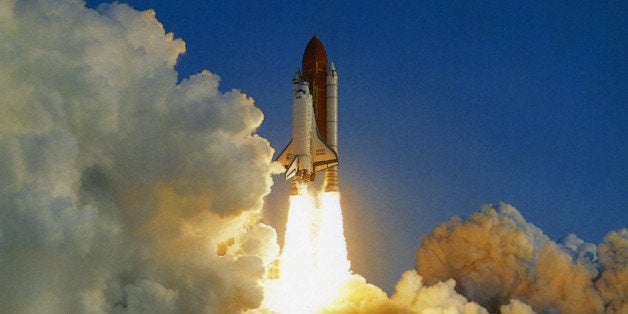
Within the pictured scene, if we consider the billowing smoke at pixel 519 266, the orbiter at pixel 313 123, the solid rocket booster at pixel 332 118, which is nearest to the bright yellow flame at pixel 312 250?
the solid rocket booster at pixel 332 118

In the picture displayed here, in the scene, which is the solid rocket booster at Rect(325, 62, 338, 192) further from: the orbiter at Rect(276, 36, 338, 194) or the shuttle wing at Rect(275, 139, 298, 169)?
the shuttle wing at Rect(275, 139, 298, 169)

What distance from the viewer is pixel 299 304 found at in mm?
39312

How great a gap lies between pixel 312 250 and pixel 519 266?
12158 mm

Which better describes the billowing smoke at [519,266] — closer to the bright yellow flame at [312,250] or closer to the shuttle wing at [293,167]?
the bright yellow flame at [312,250]

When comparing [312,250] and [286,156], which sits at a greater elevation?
[286,156]

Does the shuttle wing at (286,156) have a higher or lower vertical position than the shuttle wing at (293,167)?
higher

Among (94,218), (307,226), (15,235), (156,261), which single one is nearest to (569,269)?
(307,226)

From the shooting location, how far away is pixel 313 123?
40844 millimetres

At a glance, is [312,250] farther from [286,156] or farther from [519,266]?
[519,266]

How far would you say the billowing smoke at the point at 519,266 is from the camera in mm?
43219

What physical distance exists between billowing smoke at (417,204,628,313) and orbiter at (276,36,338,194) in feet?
31.0

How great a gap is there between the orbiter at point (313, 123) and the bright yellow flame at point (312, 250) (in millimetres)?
947

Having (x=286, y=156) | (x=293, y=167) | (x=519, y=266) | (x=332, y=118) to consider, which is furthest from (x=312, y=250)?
(x=519, y=266)

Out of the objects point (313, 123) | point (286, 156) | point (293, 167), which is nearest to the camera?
point (293, 167)
